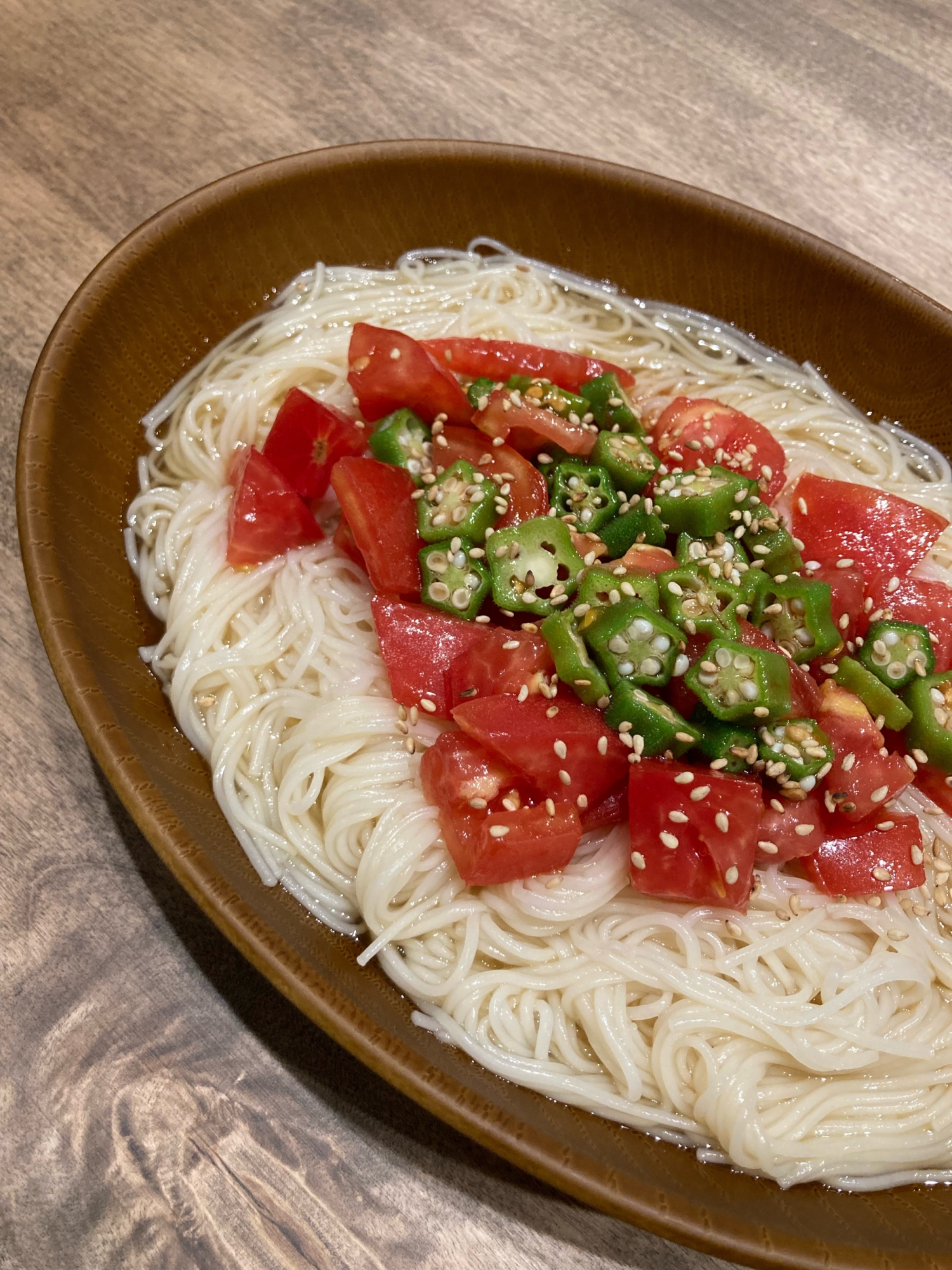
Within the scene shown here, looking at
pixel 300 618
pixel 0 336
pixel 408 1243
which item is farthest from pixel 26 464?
pixel 408 1243

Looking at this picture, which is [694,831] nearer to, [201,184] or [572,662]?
[572,662]

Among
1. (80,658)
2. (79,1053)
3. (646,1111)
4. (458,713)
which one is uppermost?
(458,713)

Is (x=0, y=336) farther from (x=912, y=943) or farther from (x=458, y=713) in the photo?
(x=912, y=943)

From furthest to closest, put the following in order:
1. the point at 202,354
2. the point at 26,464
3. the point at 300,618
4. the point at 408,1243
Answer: the point at 202,354
the point at 300,618
the point at 26,464
the point at 408,1243

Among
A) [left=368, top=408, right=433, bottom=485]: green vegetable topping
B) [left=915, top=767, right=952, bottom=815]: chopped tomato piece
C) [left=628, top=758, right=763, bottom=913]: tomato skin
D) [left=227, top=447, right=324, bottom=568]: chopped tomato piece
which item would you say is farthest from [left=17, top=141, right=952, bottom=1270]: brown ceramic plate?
[left=915, top=767, right=952, bottom=815]: chopped tomato piece

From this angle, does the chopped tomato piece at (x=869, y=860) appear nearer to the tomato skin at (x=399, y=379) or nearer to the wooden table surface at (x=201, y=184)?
the wooden table surface at (x=201, y=184)

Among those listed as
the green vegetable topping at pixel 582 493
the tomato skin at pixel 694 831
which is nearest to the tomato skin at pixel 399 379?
the green vegetable topping at pixel 582 493
